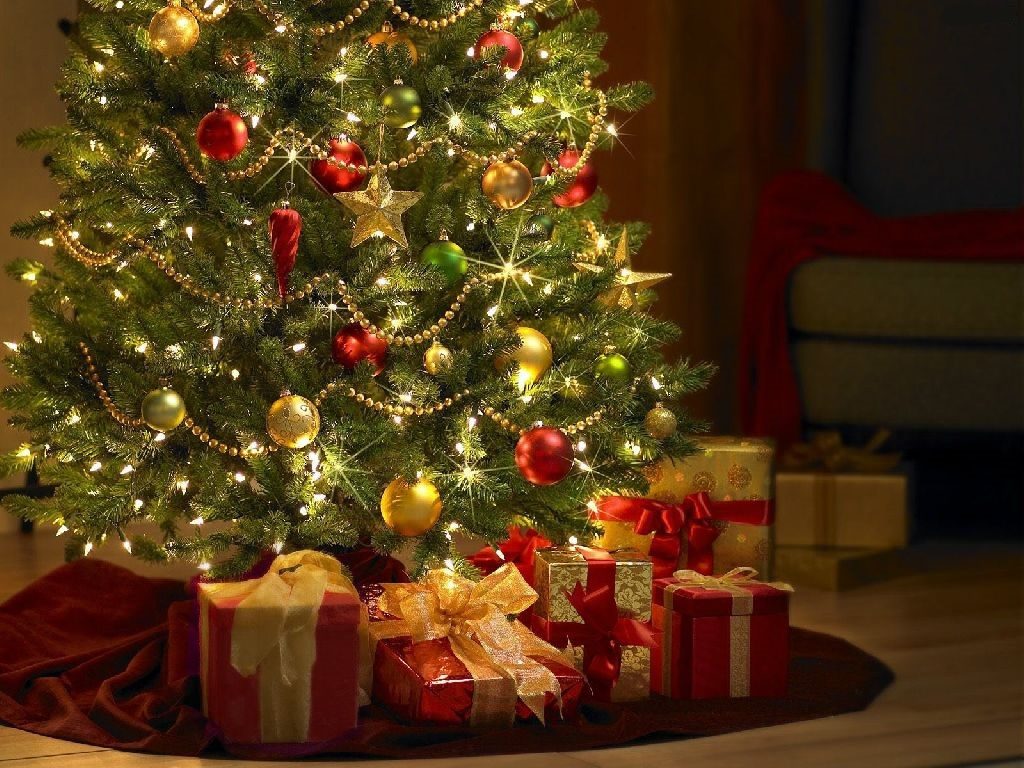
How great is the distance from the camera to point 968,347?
9.53ft

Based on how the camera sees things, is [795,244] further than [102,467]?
Answer: Yes

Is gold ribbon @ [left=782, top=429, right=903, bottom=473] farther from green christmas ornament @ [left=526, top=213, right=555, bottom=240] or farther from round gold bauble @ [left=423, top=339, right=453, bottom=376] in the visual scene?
round gold bauble @ [left=423, top=339, right=453, bottom=376]

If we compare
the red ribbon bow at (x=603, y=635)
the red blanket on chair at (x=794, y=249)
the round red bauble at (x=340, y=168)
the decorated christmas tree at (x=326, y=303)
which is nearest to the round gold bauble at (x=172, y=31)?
the decorated christmas tree at (x=326, y=303)

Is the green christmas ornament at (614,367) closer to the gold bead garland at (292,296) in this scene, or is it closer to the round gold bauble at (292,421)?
the gold bead garland at (292,296)

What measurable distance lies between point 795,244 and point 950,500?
68 centimetres

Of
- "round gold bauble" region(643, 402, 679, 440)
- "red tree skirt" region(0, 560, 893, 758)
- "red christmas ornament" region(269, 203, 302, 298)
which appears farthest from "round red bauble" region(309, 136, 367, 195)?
"red tree skirt" region(0, 560, 893, 758)

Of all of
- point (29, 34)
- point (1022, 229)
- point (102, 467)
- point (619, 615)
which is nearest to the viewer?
point (619, 615)

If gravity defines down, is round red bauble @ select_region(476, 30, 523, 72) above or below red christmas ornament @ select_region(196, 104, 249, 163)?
above

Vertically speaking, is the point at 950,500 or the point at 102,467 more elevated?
the point at 102,467

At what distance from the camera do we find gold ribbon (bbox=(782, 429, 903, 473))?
265 centimetres

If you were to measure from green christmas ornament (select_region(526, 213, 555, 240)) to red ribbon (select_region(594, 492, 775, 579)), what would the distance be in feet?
1.24

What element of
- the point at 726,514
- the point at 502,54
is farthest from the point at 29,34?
the point at 726,514

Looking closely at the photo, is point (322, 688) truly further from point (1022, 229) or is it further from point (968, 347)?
point (1022, 229)

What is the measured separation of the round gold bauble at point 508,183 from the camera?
1765 mm
